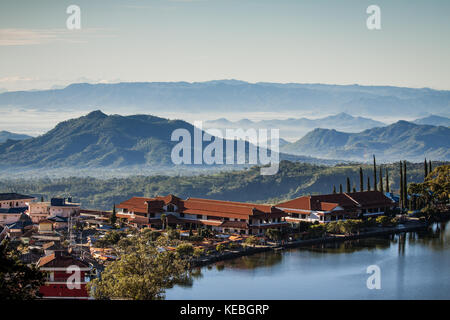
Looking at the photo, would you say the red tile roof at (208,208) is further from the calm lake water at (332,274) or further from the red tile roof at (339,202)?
the calm lake water at (332,274)

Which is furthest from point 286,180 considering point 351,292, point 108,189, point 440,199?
point 351,292

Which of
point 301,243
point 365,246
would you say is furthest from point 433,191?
point 301,243

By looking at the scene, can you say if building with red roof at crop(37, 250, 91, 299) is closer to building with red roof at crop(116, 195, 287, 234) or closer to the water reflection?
the water reflection

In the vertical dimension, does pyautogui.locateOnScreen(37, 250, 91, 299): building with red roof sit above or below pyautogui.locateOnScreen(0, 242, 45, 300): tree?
below

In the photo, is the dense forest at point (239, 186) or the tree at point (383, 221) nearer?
the tree at point (383, 221)

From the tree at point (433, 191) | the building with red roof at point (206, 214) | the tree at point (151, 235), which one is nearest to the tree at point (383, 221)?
the tree at point (433, 191)

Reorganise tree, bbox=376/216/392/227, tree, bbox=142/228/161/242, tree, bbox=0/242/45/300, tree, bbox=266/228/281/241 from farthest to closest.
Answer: tree, bbox=376/216/392/227, tree, bbox=266/228/281/241, tree, bbox=142/228/161/242, tree, bbox=0/242/45/300

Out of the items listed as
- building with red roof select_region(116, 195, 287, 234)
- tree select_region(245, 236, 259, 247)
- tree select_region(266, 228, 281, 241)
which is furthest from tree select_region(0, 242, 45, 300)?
building with red roof select_region(116, 195, 287, 234)
